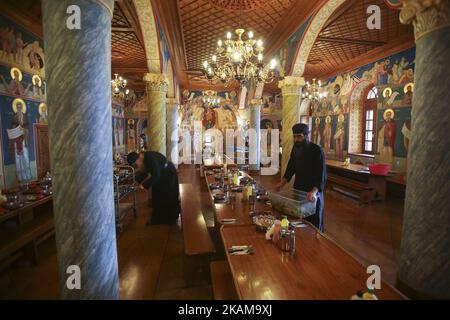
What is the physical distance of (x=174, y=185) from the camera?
240 inches

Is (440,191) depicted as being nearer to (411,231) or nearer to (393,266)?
(411,231)

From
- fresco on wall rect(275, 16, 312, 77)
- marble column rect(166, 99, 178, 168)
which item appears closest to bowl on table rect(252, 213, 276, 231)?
fresco on wall rect(275, 16, 312, 77)

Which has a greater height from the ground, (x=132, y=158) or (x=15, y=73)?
(x=15, y=73)

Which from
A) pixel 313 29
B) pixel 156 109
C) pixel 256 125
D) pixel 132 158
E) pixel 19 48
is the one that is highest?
pixel 313 29

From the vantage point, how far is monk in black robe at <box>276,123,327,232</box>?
3852 millimetres

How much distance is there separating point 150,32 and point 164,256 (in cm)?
547

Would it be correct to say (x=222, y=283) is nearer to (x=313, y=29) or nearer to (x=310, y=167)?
(x=310, y=167)

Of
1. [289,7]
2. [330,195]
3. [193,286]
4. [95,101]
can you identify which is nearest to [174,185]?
[193,286]

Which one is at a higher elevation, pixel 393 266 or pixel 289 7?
pixel 289 7

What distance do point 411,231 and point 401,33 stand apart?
7995 mm

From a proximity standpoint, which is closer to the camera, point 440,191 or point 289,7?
point 440,191

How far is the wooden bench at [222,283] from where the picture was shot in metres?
2.48

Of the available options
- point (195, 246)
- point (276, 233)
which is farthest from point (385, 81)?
point (195, 246)

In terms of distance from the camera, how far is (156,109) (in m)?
7.60
